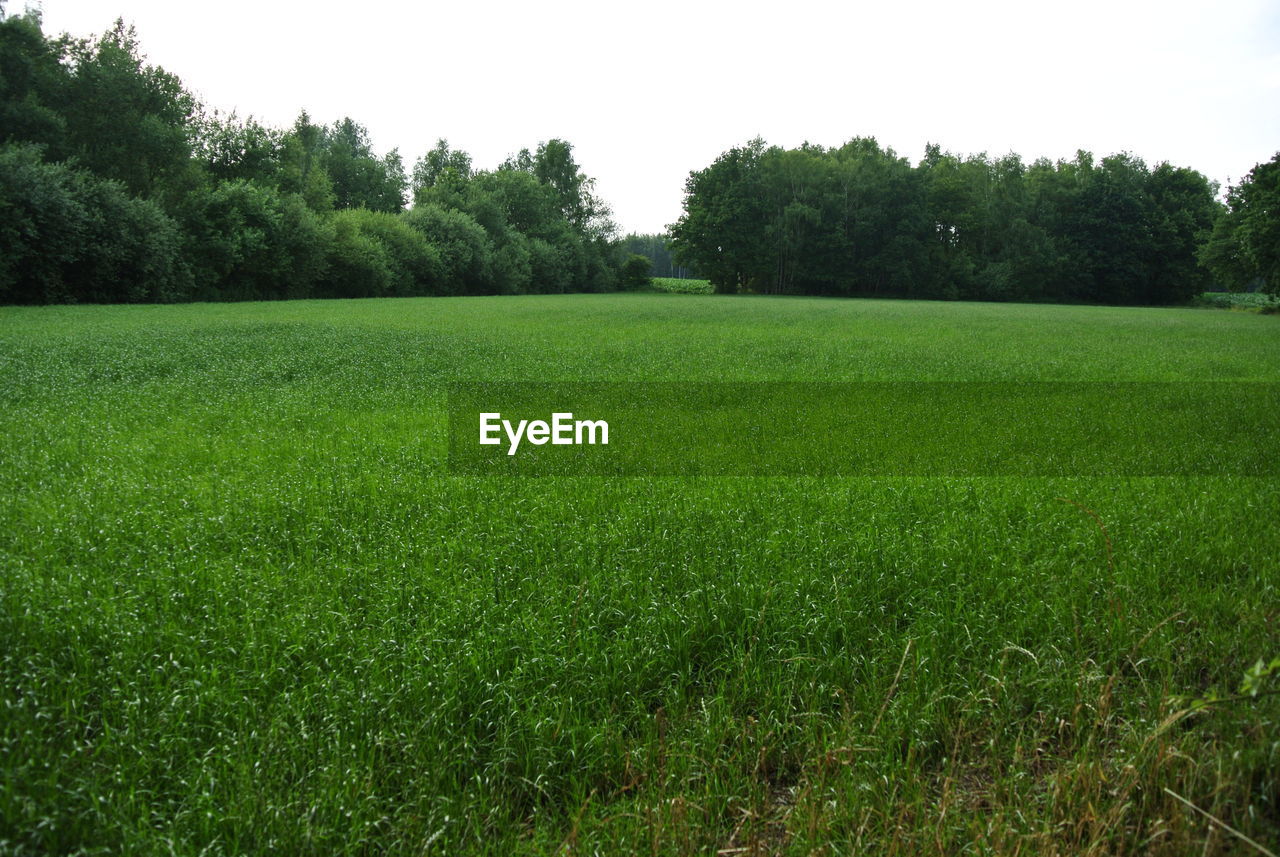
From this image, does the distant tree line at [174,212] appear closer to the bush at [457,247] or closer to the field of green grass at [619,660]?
the bush at [457,247]

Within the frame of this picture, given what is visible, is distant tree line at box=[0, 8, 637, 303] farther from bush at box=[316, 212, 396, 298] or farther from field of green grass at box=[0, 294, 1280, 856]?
field of green grass at box=[0, 294, 1280, 856]

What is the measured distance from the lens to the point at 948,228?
95.3 m

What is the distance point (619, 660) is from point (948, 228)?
103179 mm

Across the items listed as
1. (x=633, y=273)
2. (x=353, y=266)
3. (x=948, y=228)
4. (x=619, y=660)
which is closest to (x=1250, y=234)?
(x=948, y=228)

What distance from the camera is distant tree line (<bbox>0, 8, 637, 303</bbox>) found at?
36719 millimetres

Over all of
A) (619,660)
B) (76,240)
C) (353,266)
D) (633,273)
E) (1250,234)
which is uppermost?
(633,273)

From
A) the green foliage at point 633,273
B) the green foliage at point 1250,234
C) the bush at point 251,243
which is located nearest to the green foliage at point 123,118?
→ the bush at point 251,243

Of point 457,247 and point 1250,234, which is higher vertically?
point 457,247

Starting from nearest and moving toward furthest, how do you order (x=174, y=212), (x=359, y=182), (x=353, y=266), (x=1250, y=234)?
(x=174, y=212), (x=1250, y=234), (x=353, y=266), (x=359, y=182)

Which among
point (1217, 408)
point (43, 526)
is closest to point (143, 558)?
point (43, 526)

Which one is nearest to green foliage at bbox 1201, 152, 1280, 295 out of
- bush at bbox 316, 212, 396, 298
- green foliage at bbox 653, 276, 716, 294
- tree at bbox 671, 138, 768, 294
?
tree at bbox 671, 138, 768, 294

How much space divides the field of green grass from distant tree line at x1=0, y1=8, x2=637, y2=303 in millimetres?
36880

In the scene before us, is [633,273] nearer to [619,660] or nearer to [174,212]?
[174,212]

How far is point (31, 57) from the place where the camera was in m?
47.4
